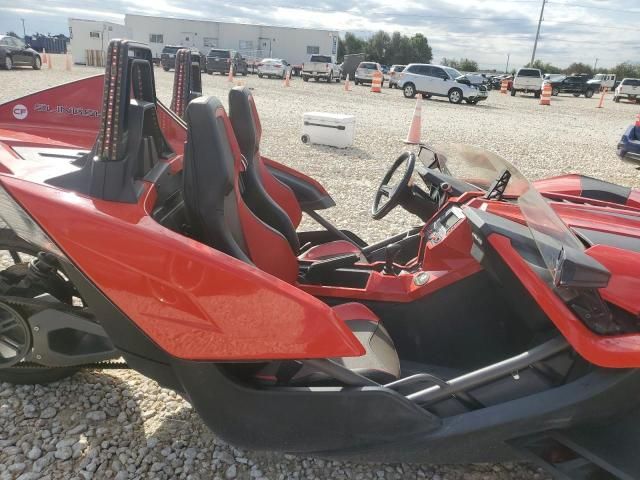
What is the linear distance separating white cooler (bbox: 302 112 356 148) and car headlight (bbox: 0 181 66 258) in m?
6.65

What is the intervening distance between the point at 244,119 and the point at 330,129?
5.64 m

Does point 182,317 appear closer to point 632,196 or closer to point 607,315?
point 607,315

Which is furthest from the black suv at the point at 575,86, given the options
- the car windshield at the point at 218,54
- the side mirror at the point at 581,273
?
the side mirror at the point at 581,273

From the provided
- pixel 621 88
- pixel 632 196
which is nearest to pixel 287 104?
pixel 632 196

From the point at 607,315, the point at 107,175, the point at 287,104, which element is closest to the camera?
the point at 607,315

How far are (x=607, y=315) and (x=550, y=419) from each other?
39 cm

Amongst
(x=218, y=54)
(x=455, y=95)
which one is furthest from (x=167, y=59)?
(x=455, y=95)

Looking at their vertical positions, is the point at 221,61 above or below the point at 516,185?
above

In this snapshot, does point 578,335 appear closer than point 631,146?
Yes

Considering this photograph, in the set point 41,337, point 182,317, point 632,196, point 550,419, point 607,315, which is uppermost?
point 632,196

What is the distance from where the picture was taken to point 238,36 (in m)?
43.1

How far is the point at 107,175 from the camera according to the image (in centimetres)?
172

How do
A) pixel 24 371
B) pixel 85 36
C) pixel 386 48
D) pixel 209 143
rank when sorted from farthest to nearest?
pixel 386 48
pixel 85 36
pixel 24 371
pixel 209 143

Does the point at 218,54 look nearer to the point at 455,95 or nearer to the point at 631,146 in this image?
the point at 455,95
